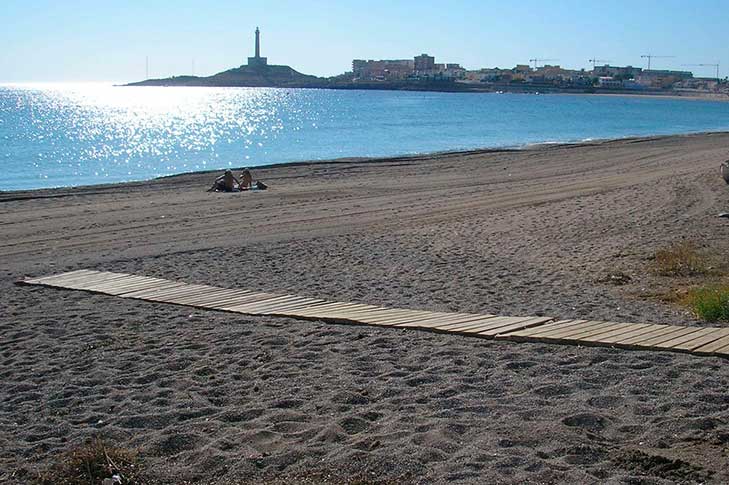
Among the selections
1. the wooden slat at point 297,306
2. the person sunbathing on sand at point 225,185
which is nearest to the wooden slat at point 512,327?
the wooden slat at point 297,306

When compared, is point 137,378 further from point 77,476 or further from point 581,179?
point 581,179

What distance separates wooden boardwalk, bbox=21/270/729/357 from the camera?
7234 millimetres

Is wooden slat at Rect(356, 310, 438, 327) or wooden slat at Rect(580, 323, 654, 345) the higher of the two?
wooden slat at Rect(580, 323, 654, 345)

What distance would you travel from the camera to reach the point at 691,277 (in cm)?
1078

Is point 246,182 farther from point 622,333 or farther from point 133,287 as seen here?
point 622,333

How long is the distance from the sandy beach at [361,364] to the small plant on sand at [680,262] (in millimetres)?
258

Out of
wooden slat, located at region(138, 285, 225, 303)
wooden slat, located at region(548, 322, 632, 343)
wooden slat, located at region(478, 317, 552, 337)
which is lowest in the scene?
wooden slat, located at region(138, 285, 225, 303)

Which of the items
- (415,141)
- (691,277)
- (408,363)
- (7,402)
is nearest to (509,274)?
(691,277)

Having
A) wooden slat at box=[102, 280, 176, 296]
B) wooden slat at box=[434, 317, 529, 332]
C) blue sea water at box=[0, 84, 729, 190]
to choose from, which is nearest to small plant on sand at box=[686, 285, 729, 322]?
wooden slat at box=[434, 317, 529, 332]

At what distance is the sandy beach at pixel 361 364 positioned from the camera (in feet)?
16.3

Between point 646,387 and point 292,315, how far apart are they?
3.49 metres

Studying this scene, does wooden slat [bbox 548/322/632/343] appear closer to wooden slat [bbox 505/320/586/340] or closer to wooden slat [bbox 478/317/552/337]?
wooden slat [bbox 505/320/586/340]

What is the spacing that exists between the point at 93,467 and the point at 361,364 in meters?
2.44

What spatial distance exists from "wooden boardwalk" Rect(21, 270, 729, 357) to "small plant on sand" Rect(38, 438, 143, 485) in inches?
134
